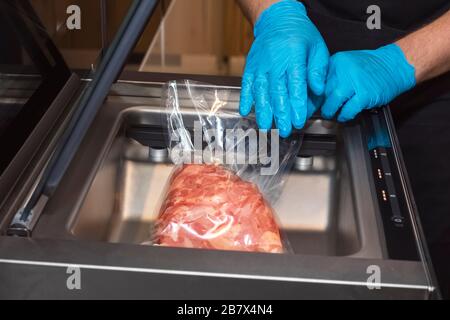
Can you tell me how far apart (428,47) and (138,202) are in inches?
26.5

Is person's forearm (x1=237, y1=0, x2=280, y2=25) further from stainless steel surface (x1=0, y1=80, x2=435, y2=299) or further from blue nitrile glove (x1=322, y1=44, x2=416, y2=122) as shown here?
stainless steel surface (x1=0, y1=80, x2=435, y2=299)

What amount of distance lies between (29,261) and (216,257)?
0.75 feet

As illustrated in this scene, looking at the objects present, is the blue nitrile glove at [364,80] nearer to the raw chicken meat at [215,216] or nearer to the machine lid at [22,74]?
the raw chicken meat at [215,216]

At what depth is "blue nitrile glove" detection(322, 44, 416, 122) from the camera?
3.68ft

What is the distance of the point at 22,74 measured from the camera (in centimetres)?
100

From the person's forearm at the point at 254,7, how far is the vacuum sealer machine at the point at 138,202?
0.21m

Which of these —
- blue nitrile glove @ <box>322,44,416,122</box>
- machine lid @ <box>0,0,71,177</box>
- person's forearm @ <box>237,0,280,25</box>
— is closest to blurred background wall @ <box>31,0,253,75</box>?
person's forearm @ <box>237,0,280,25</box>

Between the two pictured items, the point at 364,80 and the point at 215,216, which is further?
the point at 364,80

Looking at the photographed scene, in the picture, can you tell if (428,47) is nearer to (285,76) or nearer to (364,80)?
(364,80)

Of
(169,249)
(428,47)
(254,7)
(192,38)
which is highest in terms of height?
(192,38)

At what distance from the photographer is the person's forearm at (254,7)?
1.35 metres

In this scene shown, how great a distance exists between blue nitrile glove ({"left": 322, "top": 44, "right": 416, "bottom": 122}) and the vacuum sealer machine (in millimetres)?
37

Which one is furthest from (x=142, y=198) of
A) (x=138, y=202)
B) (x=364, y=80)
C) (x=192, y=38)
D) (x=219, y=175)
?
(x=192, y=38)
